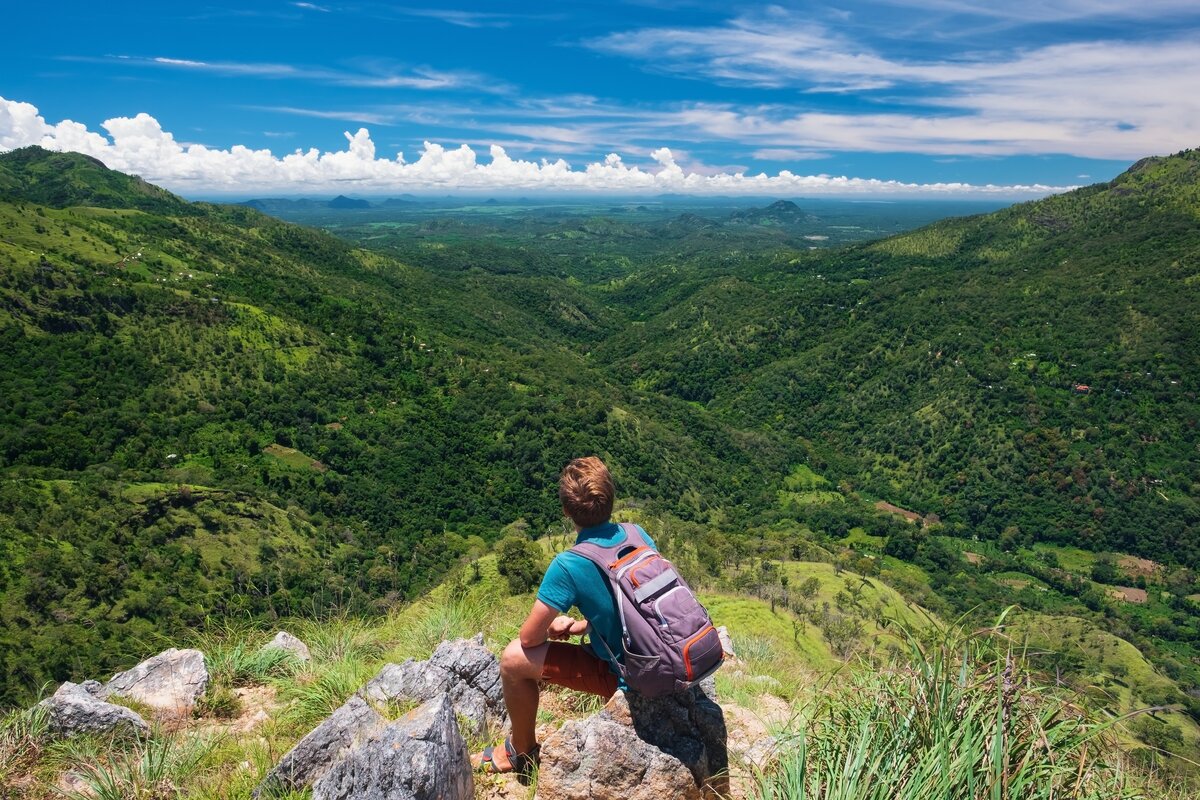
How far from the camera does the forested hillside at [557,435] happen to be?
43.2 metres

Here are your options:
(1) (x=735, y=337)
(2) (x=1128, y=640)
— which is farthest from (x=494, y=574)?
(1) (x=735, y=337)

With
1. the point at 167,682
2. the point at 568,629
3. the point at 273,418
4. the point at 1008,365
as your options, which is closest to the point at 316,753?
the point at 568,629

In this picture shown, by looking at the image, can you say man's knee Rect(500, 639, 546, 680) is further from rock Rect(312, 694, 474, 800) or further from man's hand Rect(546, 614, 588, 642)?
rock Rect(312, 694, 474, 800)

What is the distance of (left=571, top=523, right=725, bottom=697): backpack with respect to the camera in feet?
10.8

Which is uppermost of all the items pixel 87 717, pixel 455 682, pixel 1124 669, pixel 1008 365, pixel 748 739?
pixel 87 717

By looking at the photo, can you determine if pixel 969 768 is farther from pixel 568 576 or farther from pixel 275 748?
pixel 275 748

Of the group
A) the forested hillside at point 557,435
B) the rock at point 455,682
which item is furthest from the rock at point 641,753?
the forested hillside at point 557,435

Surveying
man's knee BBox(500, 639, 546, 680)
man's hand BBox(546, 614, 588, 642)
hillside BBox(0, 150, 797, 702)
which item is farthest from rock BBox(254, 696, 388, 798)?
hillside BBox(0, 150, 797, 702)

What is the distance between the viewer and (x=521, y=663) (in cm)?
388

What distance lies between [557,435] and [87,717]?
8028 cm

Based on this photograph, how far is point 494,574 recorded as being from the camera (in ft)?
113

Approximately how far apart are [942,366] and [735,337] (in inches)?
2108

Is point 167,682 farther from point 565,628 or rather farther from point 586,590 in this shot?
point 586,590

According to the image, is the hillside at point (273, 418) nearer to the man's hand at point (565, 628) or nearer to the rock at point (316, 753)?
the rock at point (316, 753)
